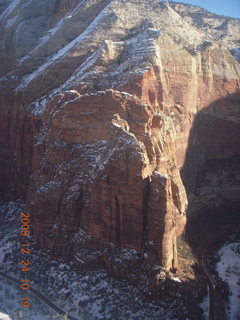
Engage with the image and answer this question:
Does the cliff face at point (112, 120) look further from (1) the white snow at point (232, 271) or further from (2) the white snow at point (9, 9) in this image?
(2) the white snow at point (9, 9)

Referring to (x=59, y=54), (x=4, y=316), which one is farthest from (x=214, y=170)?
(x=4, y=316)

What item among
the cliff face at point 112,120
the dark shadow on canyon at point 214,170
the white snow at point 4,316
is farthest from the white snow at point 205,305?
the white snow at point 4,316

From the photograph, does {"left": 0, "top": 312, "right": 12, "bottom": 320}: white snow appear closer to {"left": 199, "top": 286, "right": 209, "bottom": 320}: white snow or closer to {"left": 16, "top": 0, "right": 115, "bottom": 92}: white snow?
{"left": 199, "top": 286, "right": 209, "bottom": 320}: white snow

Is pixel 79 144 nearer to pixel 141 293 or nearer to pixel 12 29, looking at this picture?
pixel 141 293

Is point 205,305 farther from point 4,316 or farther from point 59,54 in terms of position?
point 59,54

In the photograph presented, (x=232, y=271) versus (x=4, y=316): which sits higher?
(x=232, y=271)

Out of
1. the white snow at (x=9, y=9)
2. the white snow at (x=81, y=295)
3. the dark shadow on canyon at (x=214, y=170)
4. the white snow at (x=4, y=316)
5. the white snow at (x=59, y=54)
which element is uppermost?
the white snow at (x=9, y=9)

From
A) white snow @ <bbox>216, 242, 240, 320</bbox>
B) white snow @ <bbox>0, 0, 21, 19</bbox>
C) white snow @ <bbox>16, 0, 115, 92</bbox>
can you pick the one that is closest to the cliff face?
white snow @ <bbox>16, 0, 115, 92</bbox>

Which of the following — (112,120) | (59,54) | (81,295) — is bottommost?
(81,295)
